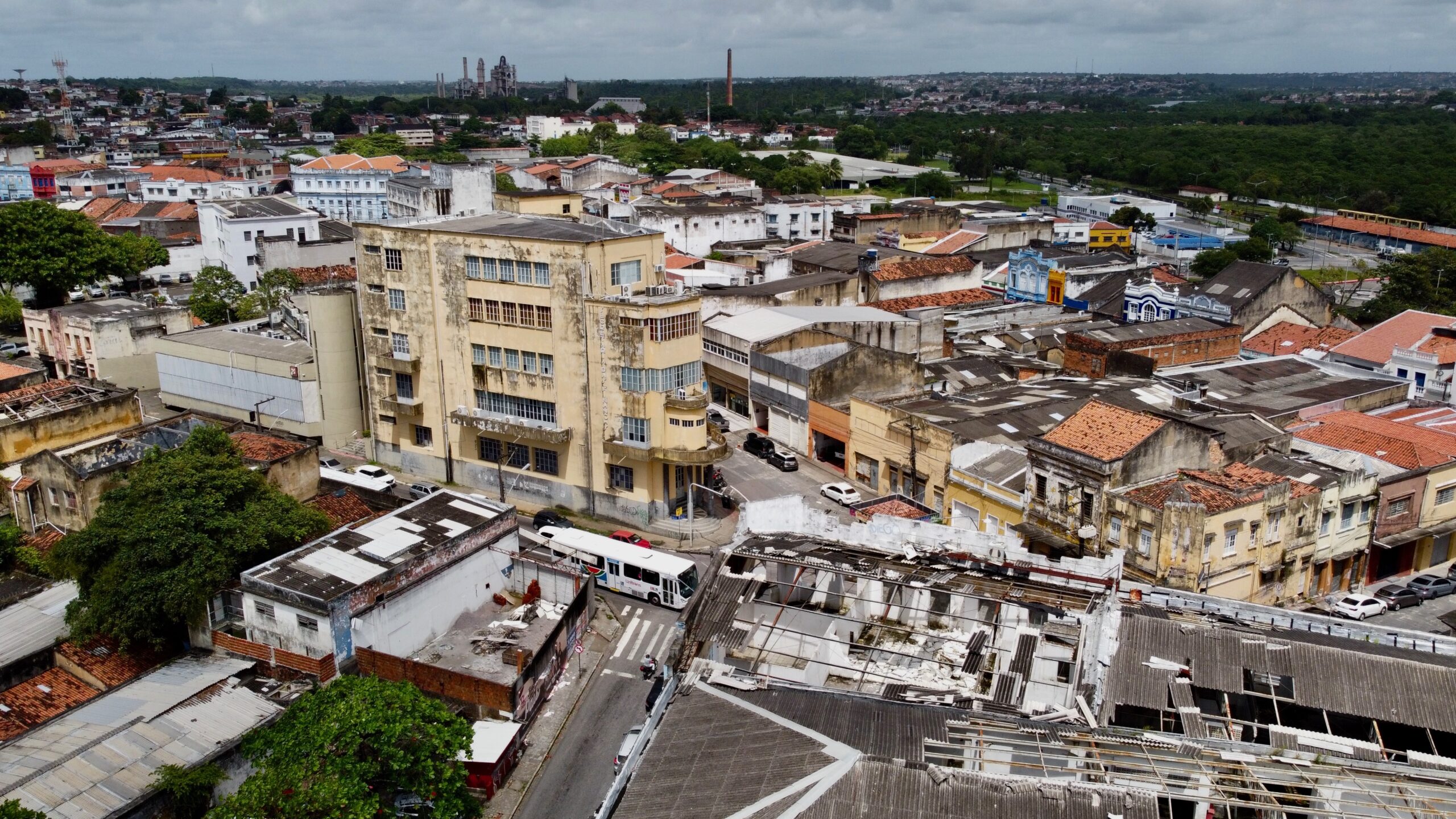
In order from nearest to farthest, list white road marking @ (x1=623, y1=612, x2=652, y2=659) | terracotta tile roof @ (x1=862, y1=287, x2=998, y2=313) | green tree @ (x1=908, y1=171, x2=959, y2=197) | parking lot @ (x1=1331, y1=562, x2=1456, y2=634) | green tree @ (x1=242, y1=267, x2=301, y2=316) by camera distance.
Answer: white road marking @ (x1=623, y1=612, x2=652, y2=659), parking lot @ (x1=1331, y1=562, x2=1456, y2=634), green tree @ (x1=242, y1=267, x2=301, y2=316), terracotta tile roof @ (x1=862, y1=287, x2=998, y2=313), green tree @ (x1=908, y1=171, x2=959, y2=197)

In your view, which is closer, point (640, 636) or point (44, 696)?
point (44, 696)

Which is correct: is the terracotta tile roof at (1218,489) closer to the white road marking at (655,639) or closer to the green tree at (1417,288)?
the white road marking at (655,639)

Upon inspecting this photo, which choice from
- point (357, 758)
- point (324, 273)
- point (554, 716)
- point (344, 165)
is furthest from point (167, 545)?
point (344, 165)

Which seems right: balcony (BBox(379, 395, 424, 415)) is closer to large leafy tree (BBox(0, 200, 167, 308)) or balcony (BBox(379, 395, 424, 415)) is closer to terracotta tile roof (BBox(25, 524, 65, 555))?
terracotta tile roof (BBox(25, 524, 65, 555))

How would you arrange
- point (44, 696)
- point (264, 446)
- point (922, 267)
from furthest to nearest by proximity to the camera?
point (922, 267) → point (264, 446) → point (44, 696)

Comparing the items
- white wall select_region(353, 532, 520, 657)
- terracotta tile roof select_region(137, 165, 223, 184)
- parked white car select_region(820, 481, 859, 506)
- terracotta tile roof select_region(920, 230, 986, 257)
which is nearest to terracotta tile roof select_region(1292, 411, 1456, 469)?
parked white car select_region(820, 481, 859, 506)

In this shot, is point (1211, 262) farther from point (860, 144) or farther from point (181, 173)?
point (860, 144)

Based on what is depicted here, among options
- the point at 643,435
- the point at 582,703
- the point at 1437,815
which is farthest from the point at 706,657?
the point at 643,435
